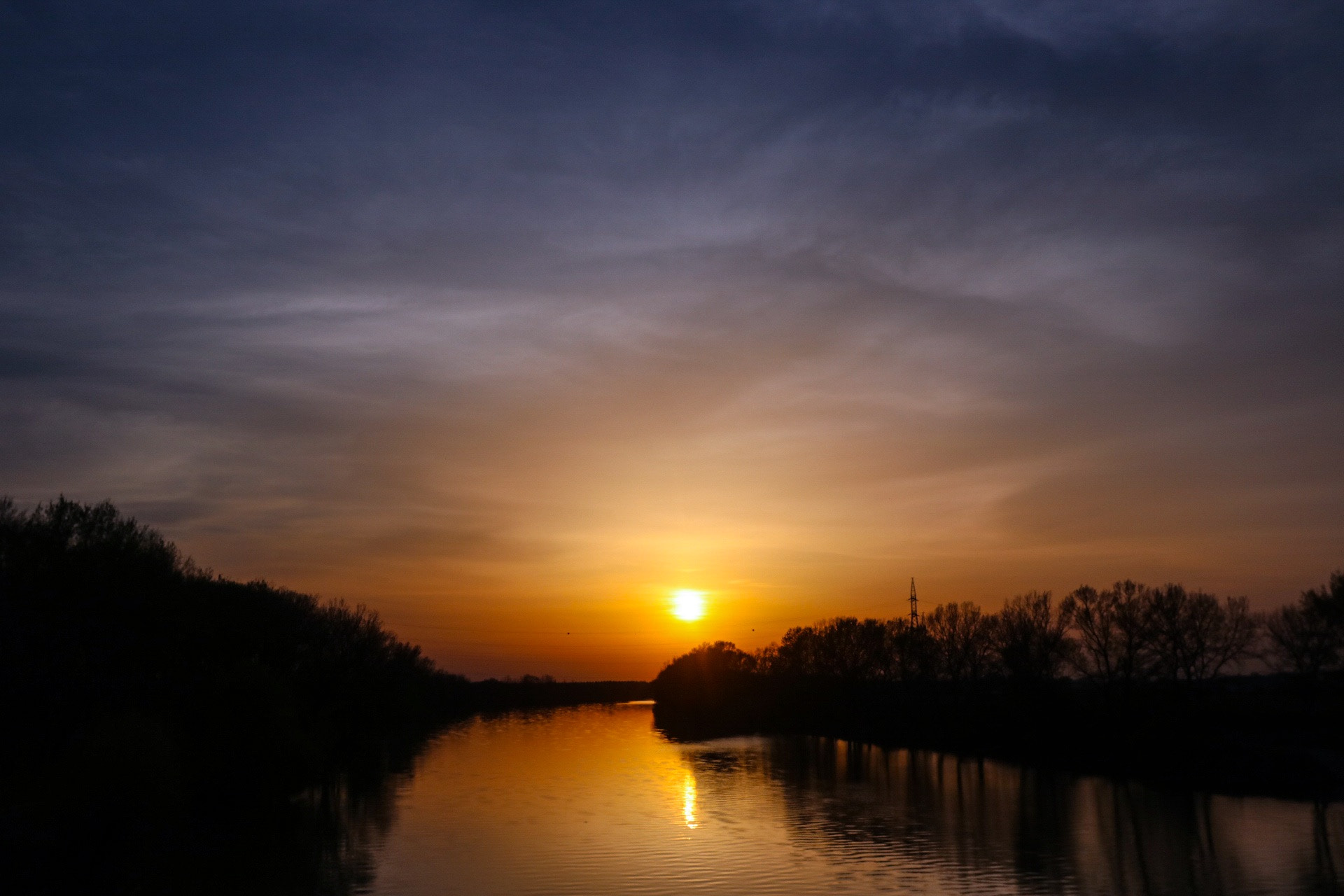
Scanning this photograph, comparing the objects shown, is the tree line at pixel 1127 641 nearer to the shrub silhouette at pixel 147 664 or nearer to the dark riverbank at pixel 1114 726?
the dark riverbank at pixel 1114 726

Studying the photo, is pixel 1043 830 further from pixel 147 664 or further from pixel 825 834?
pixel 147 664

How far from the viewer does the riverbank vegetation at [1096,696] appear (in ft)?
213

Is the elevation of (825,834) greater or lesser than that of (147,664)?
lesser

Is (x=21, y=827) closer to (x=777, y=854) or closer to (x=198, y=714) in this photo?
(x=198, y=714)

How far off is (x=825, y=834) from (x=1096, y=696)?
179 feet

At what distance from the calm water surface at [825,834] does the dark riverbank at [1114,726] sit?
528 cm

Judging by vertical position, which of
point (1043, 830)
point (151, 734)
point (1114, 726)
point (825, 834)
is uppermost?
point (151, 734)

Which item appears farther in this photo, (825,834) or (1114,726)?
(1114,726)

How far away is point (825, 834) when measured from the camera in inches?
1585

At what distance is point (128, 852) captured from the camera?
3228 centimetres

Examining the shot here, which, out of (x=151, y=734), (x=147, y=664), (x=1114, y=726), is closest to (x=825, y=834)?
(x=151, y=734)

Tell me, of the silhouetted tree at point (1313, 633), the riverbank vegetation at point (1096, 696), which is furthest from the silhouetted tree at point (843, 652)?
the silhouetted tree at point (1313, 633)

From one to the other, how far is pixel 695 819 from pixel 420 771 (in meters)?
27.9

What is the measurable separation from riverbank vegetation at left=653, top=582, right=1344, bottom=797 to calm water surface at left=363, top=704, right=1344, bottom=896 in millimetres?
6611
